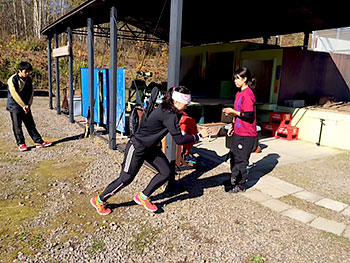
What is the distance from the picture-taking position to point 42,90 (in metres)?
18.6

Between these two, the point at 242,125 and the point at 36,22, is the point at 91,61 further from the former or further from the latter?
the point at 36,22

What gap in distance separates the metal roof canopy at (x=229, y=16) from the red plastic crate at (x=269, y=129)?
3167 mm

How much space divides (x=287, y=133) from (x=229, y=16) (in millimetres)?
4041

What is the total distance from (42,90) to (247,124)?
17.4 metres

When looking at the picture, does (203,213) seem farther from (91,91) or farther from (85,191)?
(91,91)

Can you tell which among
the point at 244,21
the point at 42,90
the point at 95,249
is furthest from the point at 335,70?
the point at 42,90

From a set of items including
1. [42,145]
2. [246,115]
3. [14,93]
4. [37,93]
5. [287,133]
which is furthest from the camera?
[37,93]

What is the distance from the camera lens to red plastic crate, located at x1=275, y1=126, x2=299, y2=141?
7992mm

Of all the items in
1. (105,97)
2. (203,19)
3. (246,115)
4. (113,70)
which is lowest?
(105,97)

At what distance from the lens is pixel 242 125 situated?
13.6ft

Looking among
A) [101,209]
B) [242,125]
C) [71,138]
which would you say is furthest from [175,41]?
[71,138]

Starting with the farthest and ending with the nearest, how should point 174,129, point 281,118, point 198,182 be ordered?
1. point 281,118
2. point 198,182
3. point 174,129

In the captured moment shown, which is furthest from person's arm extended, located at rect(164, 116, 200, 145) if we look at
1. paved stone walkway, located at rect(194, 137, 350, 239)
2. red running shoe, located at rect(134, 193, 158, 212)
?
paved stone walkway, located at rect(194, 137, 350, 239)

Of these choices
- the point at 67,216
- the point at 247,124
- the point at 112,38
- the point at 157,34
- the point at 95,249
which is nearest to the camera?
the point at 95,249
